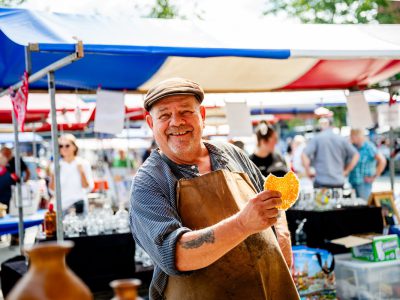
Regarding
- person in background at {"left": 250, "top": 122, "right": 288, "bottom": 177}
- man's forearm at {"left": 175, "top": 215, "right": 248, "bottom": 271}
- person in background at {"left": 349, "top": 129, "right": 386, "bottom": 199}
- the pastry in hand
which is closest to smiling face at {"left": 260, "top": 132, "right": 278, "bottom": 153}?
person in background at {"left": 250, "top": 122, "right": 288, "bottom": 177}

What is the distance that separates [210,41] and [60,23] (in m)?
1.19

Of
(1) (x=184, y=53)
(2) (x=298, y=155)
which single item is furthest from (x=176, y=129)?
(2) (x=298, y=155)

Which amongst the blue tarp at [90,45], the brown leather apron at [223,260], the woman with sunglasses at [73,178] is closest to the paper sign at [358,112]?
the blue tarp at [90,45]

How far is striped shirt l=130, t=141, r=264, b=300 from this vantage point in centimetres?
176

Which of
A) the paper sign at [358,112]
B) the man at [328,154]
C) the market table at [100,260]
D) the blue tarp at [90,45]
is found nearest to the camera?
the blue tarp at [90,45]

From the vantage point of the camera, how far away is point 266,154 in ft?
20.4

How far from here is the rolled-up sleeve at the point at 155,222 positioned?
5.75ft

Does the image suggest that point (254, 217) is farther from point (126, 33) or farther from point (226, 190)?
point (126, 33)

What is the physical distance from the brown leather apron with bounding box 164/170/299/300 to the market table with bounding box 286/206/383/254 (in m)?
3.57

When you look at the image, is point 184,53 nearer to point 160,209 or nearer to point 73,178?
point 160,209

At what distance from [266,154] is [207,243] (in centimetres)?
458

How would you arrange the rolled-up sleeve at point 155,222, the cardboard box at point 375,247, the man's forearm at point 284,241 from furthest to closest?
1. the cardboard box at point 375,247
2. the man's forearm at point 284,241
3. the rolled-up sleeve at point 155,222

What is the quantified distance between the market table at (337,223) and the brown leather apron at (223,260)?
3573 mm

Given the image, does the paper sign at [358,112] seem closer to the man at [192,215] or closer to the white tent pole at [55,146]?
the white tent pole at [55,146]
